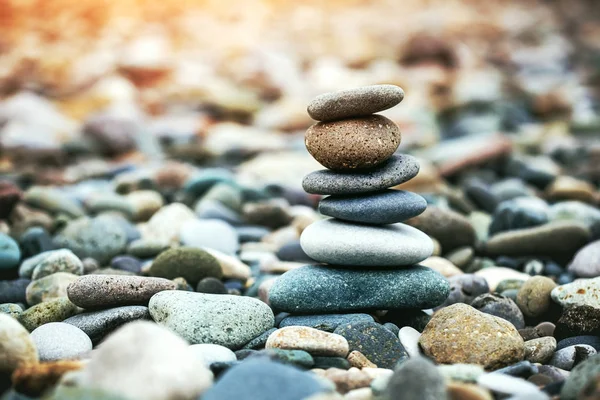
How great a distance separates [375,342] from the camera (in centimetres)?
317

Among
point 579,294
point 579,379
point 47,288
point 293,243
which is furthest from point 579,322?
point 47,288

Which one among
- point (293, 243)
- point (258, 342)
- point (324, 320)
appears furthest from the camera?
point (293, 243)

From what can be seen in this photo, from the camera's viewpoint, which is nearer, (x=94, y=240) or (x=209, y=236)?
(x=94, y=240)

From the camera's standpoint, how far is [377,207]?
11.8 ft

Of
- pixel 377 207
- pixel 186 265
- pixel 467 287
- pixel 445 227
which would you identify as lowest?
pixel 186 265

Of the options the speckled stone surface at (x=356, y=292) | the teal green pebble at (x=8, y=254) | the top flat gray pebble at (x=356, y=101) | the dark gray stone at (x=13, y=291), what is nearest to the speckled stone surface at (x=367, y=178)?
the top flat gray pebble at (x=356, y=101)

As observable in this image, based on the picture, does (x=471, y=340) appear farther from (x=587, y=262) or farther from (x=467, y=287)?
(x=587, y=262)

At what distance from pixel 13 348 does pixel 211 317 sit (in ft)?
3.33

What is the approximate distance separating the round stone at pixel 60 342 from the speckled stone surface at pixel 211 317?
1.38ft

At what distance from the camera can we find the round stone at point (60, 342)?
301 centimetres

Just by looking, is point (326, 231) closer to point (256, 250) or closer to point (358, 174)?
point (358, 174)

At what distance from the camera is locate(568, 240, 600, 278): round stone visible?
442 cm

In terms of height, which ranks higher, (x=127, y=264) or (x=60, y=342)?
(x=127, y=264)

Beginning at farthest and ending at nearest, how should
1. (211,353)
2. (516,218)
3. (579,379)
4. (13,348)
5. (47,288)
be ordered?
(516,218)
(47,288)
(211,353)
(13,348)
(579,379)
